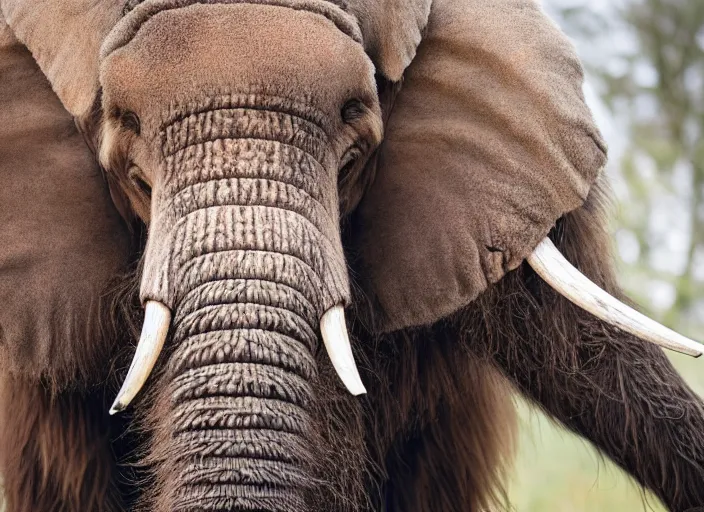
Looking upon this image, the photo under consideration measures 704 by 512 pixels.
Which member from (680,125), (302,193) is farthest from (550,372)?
(680,125)

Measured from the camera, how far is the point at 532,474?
27.5ft

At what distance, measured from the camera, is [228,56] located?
354 cm

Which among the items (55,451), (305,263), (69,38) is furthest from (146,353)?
(55,451)

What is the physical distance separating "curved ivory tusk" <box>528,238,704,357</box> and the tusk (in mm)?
1246

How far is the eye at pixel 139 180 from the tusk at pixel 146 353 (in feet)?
1.80

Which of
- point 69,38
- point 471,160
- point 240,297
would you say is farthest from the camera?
point 471,160

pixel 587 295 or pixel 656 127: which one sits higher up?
pixel 587 295

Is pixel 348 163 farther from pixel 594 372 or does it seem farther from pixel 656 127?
pixel 656 127

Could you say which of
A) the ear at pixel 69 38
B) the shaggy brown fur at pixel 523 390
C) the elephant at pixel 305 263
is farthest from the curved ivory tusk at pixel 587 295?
the ear at pixel 69 38

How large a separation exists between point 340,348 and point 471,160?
103 centimetres

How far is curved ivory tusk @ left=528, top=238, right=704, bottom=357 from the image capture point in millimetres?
3932

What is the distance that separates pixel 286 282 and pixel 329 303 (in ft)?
0.49

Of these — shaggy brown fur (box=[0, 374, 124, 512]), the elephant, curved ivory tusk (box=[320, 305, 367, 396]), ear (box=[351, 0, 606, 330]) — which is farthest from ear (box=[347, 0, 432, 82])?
shaggy brown fur (box=[0, 374, 124, 512])

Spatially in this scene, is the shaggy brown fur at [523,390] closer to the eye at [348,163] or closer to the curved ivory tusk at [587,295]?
the curved ivory tusk at [587,295]
